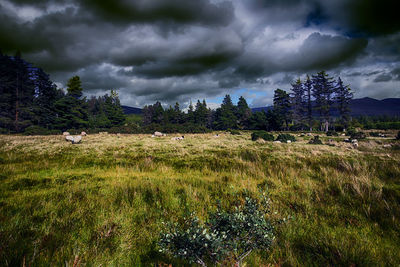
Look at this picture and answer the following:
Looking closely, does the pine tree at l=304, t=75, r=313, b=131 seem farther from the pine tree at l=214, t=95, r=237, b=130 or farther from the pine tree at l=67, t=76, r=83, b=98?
the pine tree at l=67, t=76, r=83, b=98

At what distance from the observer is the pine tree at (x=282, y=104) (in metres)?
52.5

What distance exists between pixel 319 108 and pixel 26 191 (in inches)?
2417

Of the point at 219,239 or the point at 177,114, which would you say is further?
the point at 177,114

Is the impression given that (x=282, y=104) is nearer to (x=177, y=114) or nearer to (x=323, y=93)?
(x=323, y=93)

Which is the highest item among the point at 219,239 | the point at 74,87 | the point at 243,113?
the point at 74,87

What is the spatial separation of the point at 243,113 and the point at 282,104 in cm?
1538

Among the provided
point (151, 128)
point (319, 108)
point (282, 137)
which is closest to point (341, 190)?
point (282, 137)

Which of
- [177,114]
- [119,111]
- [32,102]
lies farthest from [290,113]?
[32,102]

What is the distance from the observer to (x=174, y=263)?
5.72 feet

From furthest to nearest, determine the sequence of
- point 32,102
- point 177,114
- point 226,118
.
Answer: point 177,114 → point 226,118 → point 32,102

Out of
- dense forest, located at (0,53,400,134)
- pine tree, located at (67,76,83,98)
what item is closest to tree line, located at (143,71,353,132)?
dense forest, located at (0,53,400,134)

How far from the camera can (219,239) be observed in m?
1.38

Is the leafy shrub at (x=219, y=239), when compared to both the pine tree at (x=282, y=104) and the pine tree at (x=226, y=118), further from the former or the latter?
the pine tree at (x=226, y=118)

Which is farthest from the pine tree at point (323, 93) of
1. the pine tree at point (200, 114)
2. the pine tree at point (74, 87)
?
the pine tree at point (74, 87)
